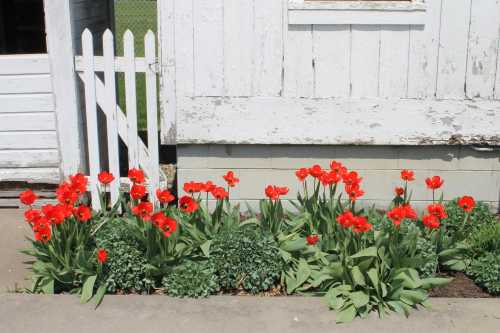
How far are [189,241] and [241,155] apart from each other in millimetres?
1230

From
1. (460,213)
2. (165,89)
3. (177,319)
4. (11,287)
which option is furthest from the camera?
(165,89)

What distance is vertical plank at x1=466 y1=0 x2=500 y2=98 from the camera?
511 cm

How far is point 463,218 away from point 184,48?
7.62ft

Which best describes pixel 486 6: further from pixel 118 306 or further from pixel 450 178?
pixel 118 306

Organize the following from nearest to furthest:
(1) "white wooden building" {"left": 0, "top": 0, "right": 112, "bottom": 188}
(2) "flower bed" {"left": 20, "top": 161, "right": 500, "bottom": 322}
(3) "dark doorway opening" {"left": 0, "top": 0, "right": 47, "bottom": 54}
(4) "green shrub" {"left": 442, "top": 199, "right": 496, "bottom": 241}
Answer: (2) "flower bed" {"left": 20, "top": 161, "right": 500, "bottom": 322}
(4) "green shrub" {"left": 442, "top": 199, "right": 496, "bottom": 241}
(1) "white wooden building" {"left": 0, "top": 0, "right": 112, "bottom": 188}
(3) "dark doorway opening" {"left": 0, "top": 0, "right": 47, "bottom": 54}

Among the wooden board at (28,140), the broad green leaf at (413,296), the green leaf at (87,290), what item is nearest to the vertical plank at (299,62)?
the broad green leaf at (413,296)

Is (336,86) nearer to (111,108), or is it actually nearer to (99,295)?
(111,108)

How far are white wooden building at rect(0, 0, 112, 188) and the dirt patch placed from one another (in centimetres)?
290

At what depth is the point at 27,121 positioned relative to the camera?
567cm

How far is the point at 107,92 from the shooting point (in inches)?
211

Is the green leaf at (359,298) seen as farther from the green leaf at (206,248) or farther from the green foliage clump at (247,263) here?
the green leaf at (206,248)

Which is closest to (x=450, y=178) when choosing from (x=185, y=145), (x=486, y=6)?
(x=486, y=6)

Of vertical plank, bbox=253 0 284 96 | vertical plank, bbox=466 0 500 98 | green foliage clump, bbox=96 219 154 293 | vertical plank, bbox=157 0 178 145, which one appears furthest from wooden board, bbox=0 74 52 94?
vertical plank, bbox=466 0 500 98

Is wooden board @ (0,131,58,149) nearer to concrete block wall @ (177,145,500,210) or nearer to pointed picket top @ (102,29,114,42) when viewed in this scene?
pointed picket top @ (102,29,114,42)
